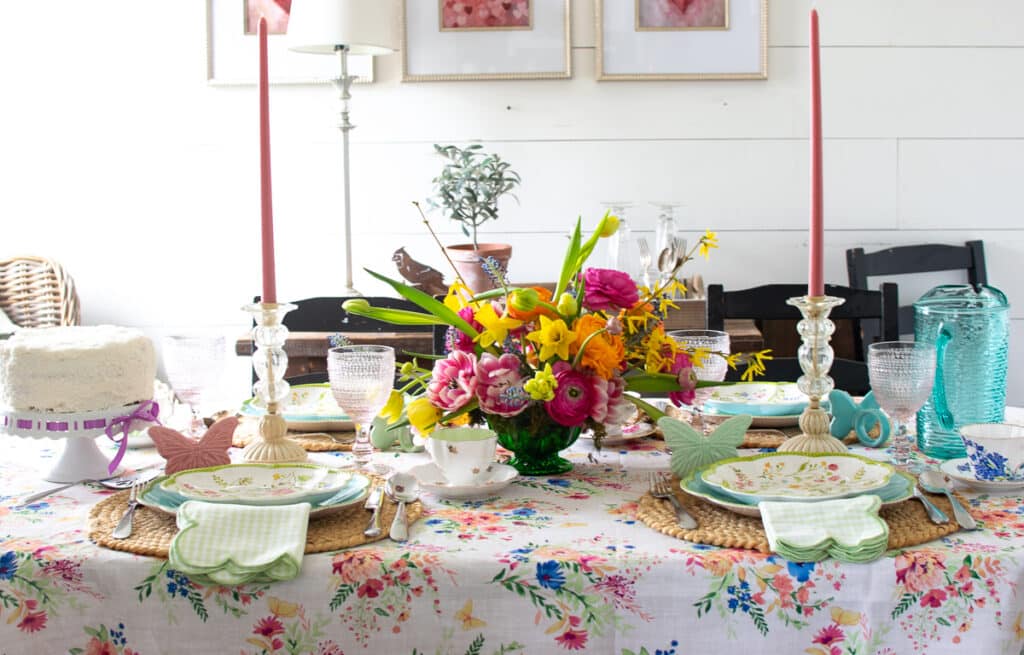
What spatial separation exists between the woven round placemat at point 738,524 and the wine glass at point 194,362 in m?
0.56

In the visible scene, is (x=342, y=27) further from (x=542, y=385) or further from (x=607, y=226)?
(x=542, y=385)

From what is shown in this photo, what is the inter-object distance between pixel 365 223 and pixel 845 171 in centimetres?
127

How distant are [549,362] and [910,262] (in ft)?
6.59

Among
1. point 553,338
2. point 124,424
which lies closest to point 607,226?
point 553,338

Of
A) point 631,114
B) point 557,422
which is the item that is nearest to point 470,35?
point 631,114

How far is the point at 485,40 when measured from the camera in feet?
9.76

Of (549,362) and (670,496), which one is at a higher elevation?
(549,362)

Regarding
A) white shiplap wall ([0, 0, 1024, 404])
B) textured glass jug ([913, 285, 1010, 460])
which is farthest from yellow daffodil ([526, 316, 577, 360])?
white shiplap wall ([0, 0, 1024, 404])

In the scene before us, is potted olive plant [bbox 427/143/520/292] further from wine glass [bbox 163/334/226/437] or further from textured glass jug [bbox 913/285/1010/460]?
textured glass jug [bbox 913/285/1010/460]

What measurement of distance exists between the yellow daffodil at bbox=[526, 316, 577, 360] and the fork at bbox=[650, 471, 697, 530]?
0.54 feet

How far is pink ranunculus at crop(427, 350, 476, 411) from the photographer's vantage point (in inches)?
49.2

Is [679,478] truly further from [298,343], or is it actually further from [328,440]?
[298,343]

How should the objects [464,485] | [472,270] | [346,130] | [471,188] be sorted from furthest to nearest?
1. [346,130]
2. [471,188]
3. [472,270]
4. [464,485]

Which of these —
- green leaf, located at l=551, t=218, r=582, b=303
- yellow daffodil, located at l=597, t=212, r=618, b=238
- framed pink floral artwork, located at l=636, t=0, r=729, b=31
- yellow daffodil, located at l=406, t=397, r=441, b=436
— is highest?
framed pink floral artwork, located at l=636, t=0, r=729, b=31
